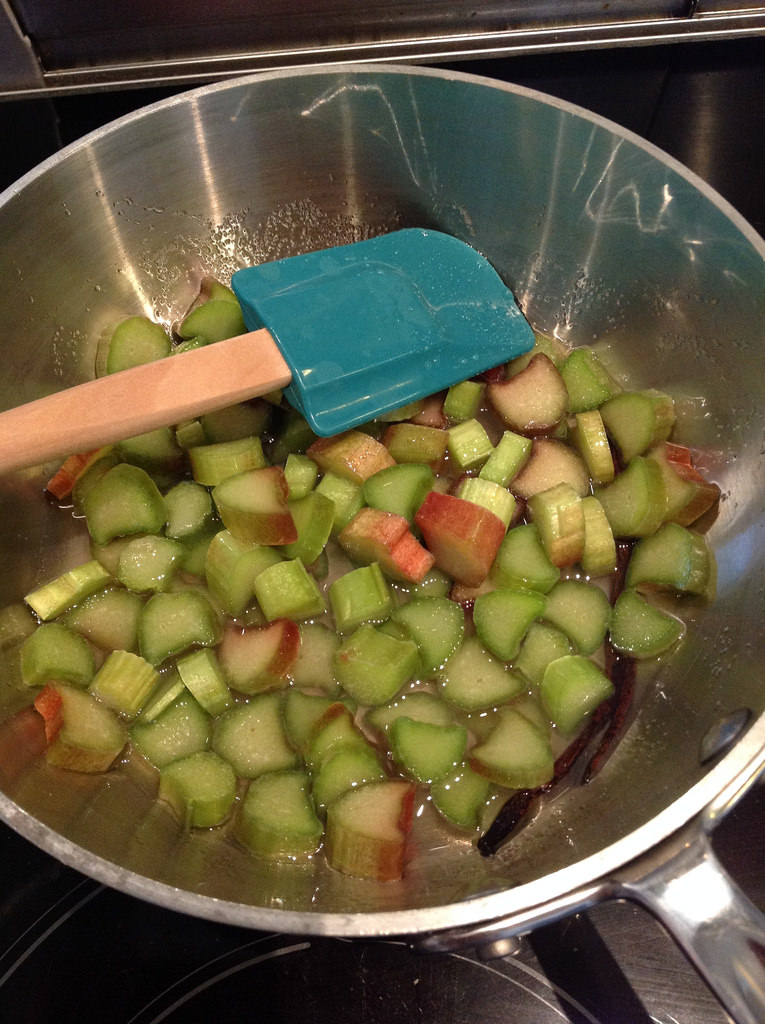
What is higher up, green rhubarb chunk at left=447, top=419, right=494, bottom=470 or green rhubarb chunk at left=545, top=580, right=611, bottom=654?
green rhubarb chunk at left=447, top=419, right=494, bottom=470

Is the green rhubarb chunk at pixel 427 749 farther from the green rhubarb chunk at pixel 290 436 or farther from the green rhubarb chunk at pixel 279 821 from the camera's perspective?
the green rhubarb chunk at pixel 290 436

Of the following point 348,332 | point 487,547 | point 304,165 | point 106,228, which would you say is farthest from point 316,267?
point 487,547

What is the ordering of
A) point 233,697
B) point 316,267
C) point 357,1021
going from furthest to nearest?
point 316,267 < point 233,697 < point 357,1021

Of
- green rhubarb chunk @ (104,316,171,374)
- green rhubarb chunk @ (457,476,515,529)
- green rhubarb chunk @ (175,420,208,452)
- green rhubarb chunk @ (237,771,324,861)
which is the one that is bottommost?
green rhubarb chunk @ (237,771,324,861)

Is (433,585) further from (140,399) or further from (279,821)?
(140,399)

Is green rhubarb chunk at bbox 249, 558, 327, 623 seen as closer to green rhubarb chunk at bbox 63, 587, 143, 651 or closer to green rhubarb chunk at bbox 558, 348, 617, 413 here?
green rhubarb chunk at bbox 63, 587, 143, 651

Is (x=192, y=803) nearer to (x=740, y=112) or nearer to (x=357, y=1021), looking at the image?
(x=357, y=1021)

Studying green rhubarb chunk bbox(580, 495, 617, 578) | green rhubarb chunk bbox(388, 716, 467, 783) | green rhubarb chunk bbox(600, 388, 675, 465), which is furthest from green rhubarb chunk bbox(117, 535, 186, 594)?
green rhubarb chunk bbox(600, 388, 675, 465)
